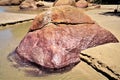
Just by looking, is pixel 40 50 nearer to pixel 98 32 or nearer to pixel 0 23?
pixel 98 32

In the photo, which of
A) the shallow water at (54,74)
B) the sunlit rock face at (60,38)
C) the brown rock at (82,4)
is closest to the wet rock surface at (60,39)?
the sunlit rock face at (60,38)

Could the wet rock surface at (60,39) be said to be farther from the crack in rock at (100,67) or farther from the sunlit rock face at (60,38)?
the crack in rock at (100,67)

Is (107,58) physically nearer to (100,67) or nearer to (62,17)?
(100,67)

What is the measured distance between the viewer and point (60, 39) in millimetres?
6309

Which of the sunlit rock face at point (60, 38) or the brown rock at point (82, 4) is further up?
the sunlit rock face at point (60, 38)

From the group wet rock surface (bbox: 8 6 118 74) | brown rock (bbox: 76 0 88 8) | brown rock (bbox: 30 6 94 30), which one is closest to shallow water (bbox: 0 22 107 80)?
wet rock surface (bbox: 8 6 118 74)

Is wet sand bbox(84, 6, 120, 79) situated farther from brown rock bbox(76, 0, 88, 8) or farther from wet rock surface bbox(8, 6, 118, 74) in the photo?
brown rock bbox(76, 0, 88, 8)

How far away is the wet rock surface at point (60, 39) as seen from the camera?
6.04 m

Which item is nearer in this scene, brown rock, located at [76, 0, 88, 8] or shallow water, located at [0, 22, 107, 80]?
shallow water, located at [0, 22, 107, 80]

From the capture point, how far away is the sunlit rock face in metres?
6.05

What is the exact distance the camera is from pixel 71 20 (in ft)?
22.2

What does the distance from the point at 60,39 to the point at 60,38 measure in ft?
0.09

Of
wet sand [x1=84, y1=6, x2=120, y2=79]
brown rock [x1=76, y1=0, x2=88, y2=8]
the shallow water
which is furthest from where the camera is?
brown rock [x1=76, y1=0, x2=88, y2=8]

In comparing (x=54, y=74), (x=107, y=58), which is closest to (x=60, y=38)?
(x=54, y=74)
